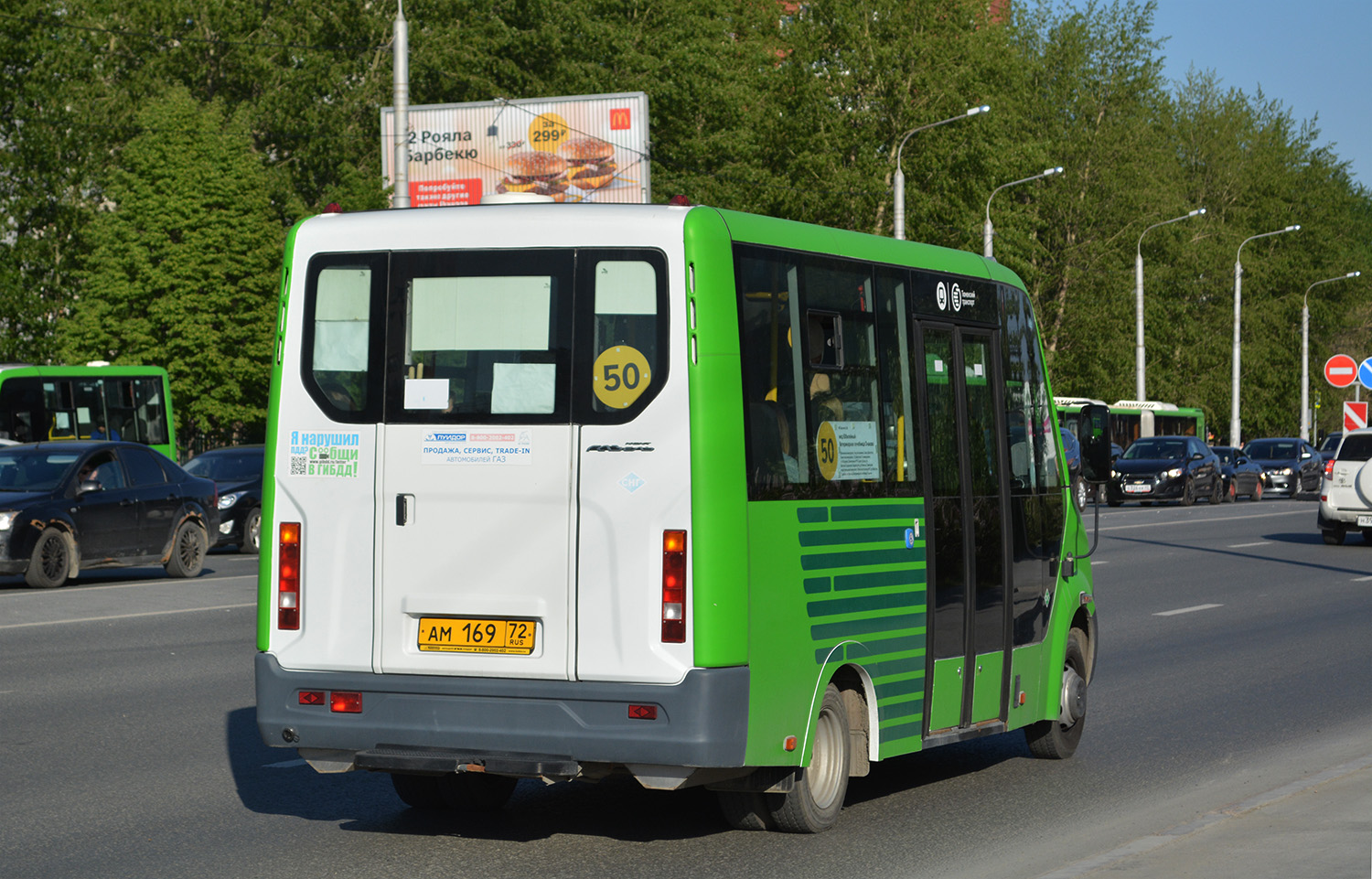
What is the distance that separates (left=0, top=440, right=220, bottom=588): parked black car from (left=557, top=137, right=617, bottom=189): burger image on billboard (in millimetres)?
18463

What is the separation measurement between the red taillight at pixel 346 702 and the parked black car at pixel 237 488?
21640 mm

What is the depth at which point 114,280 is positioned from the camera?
1866 inches

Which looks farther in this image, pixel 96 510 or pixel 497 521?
pixel 96 510

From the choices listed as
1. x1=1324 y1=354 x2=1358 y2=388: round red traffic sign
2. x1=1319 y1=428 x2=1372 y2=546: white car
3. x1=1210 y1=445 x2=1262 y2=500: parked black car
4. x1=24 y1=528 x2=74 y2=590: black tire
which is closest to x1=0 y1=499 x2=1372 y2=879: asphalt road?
x1=24 y1=528 x2=74 y2=590: black tire

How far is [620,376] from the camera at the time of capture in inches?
276

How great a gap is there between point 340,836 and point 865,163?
51.6 m

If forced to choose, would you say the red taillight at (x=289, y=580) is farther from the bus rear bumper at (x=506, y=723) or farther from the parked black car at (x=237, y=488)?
the parked black car at (x=237, y=488)

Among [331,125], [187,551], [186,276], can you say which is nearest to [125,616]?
[187,551]

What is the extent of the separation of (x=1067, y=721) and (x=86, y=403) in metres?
30.5

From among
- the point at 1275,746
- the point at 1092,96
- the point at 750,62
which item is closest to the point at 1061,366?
the point at 1092,96

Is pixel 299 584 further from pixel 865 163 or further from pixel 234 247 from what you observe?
pixel 865 163

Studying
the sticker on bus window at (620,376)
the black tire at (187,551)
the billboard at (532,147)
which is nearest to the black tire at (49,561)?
the black tire at (187,551)

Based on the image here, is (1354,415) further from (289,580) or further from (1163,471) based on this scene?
(289,580)

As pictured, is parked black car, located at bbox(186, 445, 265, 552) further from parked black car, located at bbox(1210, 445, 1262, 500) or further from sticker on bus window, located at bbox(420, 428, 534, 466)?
parked black car, located at bbox(1210, 445, 1262, 500)
